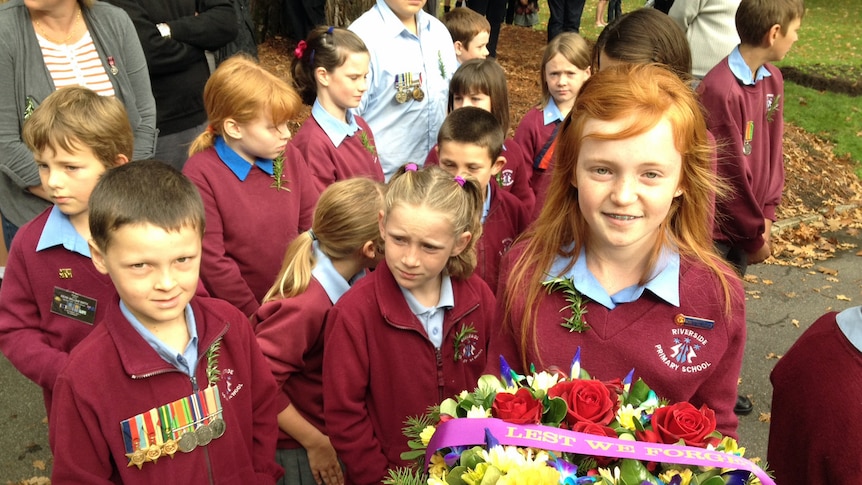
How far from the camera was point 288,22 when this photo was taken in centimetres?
1173

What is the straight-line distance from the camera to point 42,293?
2.78m

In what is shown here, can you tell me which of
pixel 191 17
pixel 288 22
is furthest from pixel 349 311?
pixel 288 22

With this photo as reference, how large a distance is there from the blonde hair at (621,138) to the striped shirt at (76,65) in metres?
2.54

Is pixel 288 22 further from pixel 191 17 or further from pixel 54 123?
pixel 54 123

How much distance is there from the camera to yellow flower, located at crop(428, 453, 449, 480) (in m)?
1.70

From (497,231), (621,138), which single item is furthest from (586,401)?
(497,231)

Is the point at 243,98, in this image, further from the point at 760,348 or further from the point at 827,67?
the point at 827,67

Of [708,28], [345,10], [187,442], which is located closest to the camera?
[187,442]

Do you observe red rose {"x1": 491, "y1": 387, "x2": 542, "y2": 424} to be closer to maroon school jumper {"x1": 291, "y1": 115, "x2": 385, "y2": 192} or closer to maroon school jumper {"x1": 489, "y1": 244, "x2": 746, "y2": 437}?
maroon school jumper {"x1": 489, "y1": 244, "x2": 746, "y2": 437}

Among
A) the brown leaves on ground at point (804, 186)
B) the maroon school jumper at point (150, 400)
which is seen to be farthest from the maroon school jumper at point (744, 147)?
the brown leaves on ground at point (804, 186)

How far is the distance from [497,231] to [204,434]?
1.98 m

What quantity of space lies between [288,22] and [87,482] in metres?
10.5

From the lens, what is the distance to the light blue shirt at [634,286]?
2.09m

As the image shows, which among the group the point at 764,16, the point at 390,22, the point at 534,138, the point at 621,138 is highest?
the point at 621,138
